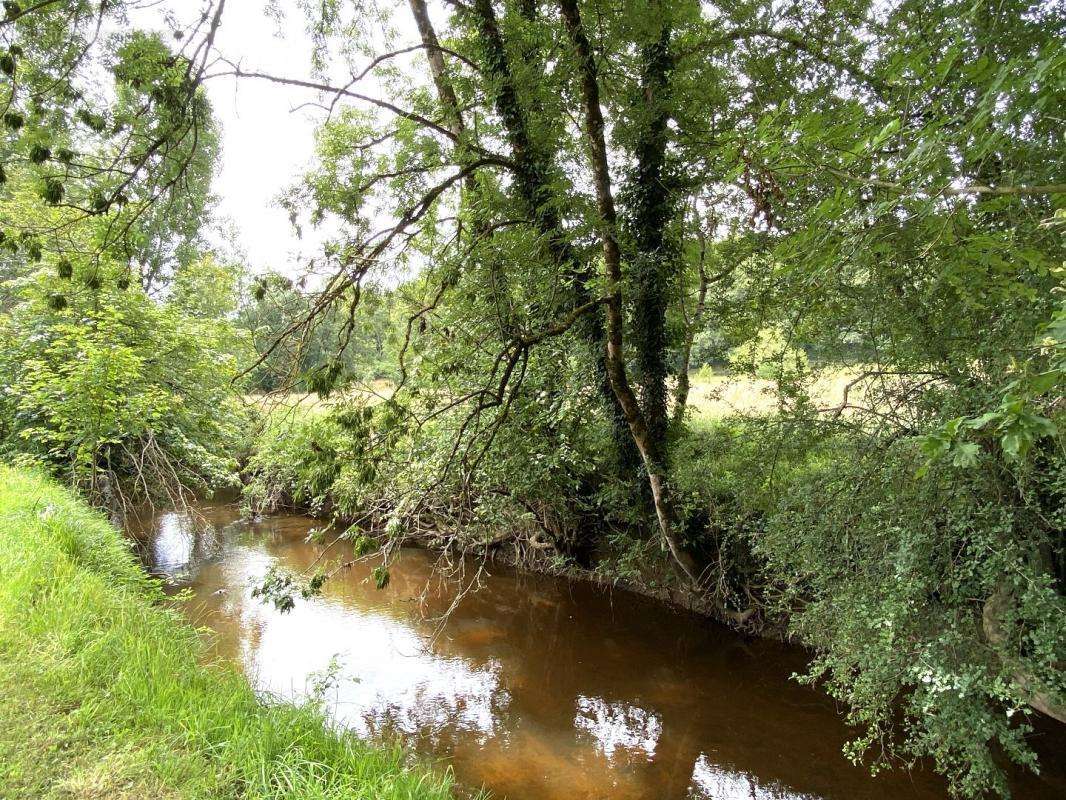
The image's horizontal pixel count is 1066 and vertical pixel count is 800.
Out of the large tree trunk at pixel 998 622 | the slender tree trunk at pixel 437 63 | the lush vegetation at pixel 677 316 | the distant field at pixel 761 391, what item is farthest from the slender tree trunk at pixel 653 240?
the large tree trunk at pixel 998 622

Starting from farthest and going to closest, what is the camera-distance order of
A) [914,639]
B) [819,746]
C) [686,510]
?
[686,510], [819,746], [914,639]

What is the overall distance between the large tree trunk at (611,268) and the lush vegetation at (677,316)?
4 centimetres

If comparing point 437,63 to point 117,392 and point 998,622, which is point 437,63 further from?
point 998,622

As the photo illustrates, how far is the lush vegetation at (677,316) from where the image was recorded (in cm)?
263

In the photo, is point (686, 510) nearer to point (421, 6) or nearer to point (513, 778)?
point (513, 778)

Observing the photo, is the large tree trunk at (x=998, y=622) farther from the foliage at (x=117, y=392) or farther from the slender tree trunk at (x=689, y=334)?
the foliage at (x=117, y=392)

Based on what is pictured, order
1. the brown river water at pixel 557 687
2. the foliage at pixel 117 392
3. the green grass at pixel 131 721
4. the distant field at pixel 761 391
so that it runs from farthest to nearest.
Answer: the foliage at pixel 117 392 < the distant field at pixel 761 391 < the brown river water at pixel 557 687 < the green grass at pixel 131 721

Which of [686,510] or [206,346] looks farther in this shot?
[206,346]

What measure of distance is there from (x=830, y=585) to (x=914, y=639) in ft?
2.04

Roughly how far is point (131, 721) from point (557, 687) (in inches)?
157

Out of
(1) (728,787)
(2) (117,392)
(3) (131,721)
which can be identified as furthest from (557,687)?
(2) (117,392)

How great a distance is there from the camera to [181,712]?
115 inches

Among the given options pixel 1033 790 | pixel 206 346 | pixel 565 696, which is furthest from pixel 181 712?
pixel 206 346

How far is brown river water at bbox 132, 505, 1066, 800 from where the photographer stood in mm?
4352
